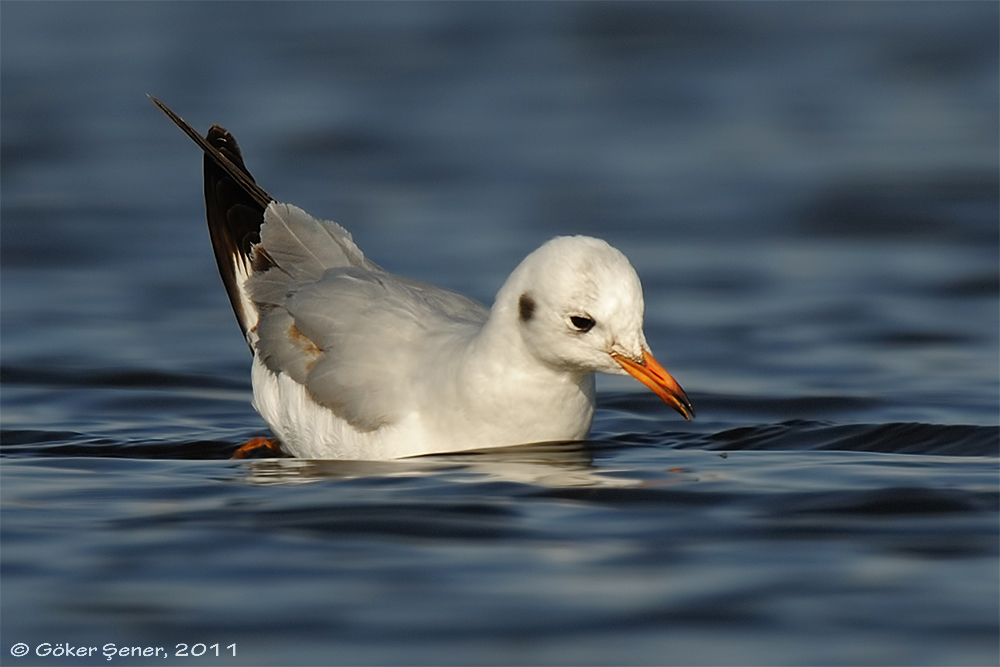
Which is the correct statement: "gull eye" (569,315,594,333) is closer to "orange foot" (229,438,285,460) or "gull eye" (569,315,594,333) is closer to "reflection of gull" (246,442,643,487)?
"reflection of gull" (246,442,643,487)

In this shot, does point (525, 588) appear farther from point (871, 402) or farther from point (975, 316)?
point (975, 316)

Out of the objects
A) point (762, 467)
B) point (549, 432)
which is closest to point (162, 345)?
point (549, 432)

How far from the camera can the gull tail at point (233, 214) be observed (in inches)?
359

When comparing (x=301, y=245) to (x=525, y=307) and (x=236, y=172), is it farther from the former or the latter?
(x=525, y=307)

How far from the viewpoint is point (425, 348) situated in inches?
304

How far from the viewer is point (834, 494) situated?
22.7 ft

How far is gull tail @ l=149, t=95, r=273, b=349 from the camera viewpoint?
359 inches

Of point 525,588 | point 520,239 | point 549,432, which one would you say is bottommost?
point 525,588

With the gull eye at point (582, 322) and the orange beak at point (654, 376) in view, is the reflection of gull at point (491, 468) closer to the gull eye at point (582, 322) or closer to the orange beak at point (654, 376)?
the orange beak at point (654, 376)

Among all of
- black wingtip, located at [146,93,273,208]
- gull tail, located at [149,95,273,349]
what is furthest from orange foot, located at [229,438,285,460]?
black wingtip, located at [146,93,273,208]

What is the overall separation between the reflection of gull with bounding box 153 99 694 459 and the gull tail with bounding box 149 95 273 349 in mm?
159

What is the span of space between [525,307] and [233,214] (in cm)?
259

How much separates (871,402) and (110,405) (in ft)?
13.3

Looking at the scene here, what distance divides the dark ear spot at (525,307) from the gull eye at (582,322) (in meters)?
0.22
